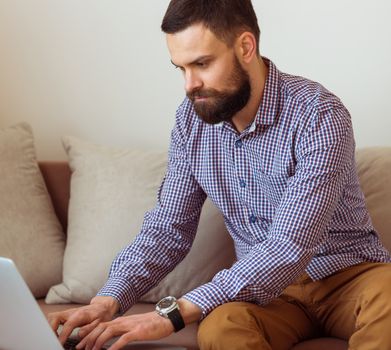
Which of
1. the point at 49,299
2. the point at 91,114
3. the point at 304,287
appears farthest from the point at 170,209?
the point at 91,114

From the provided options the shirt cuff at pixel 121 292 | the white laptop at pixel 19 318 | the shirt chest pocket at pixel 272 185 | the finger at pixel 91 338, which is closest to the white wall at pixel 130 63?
the shirt chest pocket at pixel 272 185

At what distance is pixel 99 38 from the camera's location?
266cm

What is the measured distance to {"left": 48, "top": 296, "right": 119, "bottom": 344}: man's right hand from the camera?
1640 millimetres

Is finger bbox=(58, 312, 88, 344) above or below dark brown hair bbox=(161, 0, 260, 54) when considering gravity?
below

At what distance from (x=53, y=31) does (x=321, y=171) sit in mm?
1320

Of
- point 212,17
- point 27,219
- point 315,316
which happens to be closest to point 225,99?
point 212,17

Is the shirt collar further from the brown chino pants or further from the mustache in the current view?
the brown chino pants

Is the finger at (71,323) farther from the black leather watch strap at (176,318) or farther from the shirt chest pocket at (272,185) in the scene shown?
the shirt chest pocket at (272,185)

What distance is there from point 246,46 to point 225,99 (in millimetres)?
128

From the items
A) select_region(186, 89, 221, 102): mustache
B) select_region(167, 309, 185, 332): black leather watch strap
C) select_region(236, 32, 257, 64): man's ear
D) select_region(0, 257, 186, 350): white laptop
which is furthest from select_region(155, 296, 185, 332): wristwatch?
select_region(236, 32, 257, 64): man's ear

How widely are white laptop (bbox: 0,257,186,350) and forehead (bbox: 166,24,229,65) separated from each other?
687 mm

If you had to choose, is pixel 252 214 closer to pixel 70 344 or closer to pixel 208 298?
pixel 208 298

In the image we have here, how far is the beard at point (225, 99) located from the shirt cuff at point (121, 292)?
1.38 feet

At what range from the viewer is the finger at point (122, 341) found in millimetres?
1551
